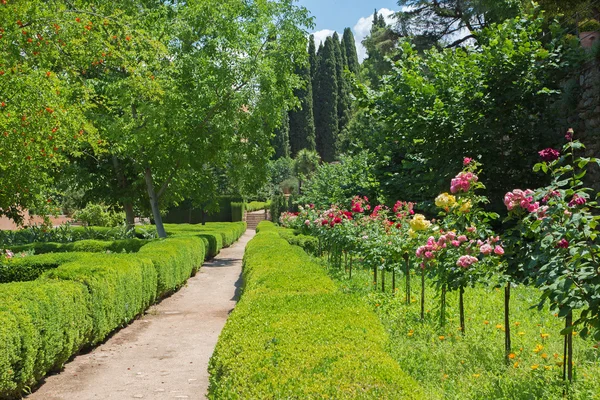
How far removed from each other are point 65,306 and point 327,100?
49927 mm

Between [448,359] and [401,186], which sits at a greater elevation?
[401,186]

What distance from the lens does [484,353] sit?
416 centimetres

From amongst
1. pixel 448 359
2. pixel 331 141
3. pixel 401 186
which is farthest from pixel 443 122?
pixel 331 141

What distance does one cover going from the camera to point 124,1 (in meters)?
14.5

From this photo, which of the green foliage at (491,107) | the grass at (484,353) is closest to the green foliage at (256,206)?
the green foliage at (491,107)

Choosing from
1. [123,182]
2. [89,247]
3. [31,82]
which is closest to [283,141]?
[123,182]

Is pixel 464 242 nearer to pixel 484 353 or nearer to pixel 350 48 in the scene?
pixel 484 353

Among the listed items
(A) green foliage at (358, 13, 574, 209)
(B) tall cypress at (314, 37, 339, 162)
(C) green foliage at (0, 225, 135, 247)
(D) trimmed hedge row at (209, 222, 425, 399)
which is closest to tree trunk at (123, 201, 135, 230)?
(C) green foliage at (0, 225, 135, 247)

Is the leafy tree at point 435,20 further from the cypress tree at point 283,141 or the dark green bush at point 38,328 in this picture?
the cypress tree at point 283,141

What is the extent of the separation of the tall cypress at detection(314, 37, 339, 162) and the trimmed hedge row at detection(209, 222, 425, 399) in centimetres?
4960

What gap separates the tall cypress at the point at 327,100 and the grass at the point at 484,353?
1898 inches

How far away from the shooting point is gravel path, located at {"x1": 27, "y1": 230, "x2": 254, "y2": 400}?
15.7 feet

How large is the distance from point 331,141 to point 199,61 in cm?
3898

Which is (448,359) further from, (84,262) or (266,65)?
(266,65)
